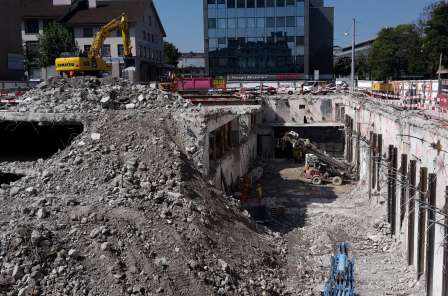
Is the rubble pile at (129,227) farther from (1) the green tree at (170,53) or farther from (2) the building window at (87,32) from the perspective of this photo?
(1) the green tree at (170,53)

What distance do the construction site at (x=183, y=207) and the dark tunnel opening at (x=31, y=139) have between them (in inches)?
2.8

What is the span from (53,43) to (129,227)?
157 feet

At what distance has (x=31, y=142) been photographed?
904 inches

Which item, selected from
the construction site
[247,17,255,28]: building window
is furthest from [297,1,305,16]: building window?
the construction site

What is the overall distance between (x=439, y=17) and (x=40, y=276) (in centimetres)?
5356

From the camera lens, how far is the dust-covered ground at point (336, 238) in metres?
13.7

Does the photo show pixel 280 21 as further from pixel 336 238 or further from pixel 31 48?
pixel 336 238

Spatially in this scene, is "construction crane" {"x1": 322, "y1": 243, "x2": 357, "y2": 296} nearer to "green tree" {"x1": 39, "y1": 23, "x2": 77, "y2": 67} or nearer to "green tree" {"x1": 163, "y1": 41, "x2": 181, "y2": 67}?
"green tree" {"x1": 39, "y1": 23, "x2": 77, "y2": 67}

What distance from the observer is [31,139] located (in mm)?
22812

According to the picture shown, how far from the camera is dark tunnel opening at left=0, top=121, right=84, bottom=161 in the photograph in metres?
21.0

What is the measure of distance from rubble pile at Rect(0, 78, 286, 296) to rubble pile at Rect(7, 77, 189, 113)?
1.85m

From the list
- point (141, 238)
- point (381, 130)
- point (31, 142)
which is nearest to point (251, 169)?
point (381, 130)

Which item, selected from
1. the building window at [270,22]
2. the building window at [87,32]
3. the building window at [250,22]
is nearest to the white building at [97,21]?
the building window at [87,32]

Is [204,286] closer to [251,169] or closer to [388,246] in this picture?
[388,246]
